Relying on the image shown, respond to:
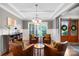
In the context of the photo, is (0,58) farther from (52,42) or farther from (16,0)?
(52,42)

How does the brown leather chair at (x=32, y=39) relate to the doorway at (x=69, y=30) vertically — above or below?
below

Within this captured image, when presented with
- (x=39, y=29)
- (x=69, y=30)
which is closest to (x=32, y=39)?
(x=39, y=29)

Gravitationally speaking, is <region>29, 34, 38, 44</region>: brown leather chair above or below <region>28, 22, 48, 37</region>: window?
below

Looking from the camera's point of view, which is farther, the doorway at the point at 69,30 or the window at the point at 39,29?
the doorway at the point at 69,30

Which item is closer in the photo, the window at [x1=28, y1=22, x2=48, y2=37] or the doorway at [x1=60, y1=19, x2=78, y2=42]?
the window at [x1=28, y1=22, x2=48, y2=37]

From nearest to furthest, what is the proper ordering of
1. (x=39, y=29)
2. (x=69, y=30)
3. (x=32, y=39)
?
1. (x=39, y=29)
2. (x=69, y=30)
3. (x=32, y=39)

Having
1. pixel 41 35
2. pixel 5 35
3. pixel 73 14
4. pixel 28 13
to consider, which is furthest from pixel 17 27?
pixel 73 14

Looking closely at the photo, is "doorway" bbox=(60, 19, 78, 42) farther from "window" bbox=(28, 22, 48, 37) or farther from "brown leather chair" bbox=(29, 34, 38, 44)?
"brown leather chair" bbox=(29, 34, 38, 44)

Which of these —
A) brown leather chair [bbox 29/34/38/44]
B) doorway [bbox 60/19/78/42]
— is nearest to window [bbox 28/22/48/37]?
brown leather chair [bbox 29/34/38/44]

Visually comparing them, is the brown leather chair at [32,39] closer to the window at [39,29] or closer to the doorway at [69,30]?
the window at [39,29]

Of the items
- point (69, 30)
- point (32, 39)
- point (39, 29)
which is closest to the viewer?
point (39, 29)

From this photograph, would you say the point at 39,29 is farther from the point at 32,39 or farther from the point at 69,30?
the point at 69,30

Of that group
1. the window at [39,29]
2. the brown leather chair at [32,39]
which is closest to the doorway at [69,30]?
the window at [39,29]

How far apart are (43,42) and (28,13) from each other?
839 mm
